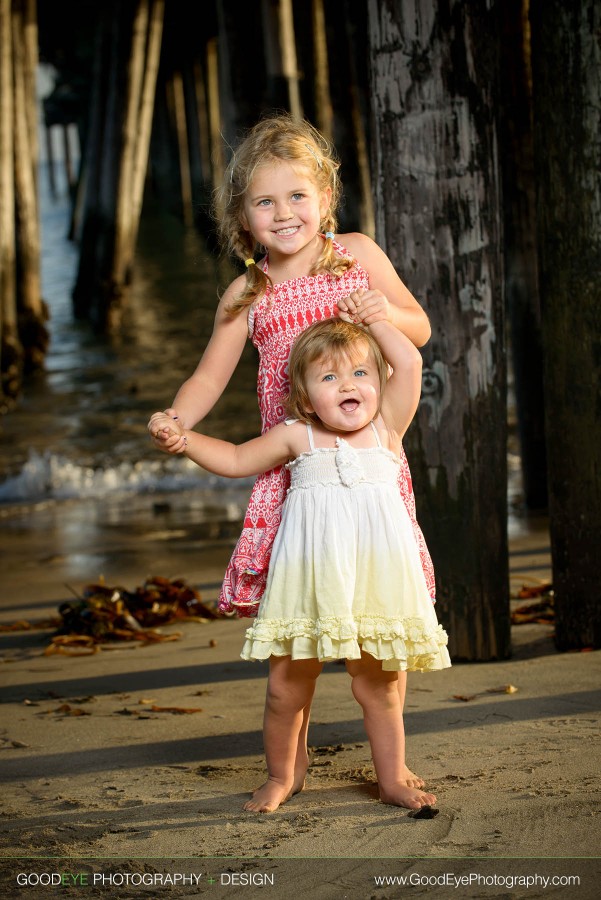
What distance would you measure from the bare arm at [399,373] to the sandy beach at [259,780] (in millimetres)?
907

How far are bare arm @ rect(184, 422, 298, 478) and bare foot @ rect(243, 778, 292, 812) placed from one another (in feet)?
→ 2.47

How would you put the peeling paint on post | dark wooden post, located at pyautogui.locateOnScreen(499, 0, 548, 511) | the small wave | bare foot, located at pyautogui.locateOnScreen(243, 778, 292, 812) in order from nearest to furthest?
bare foot, located at pyautogui.locateOnScreen(243, 778, 292, 812), the peeling paint on post, dark wooden post, located at pyautogui.locateOnScreen(499, 0, 548, 511), the small wave

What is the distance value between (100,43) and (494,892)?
633 inches

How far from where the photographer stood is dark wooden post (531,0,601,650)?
13.0 ft

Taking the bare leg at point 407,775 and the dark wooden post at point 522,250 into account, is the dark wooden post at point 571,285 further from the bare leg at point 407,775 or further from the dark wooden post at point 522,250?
the dark wooden post at point 522,250

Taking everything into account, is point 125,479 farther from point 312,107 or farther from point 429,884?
point 429,884

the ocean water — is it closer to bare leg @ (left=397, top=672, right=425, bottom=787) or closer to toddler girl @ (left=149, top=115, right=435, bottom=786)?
toddler girl @ (left=149, top=115, right=435, bottom=786)

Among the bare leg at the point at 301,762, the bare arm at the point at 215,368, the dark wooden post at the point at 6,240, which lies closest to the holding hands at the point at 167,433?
the bare arm at the point at 215,368

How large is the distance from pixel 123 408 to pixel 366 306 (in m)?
8.95

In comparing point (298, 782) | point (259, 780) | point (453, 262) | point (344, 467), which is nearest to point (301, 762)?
point (298, 782)

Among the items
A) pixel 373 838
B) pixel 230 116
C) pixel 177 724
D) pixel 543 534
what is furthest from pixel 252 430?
pixel 373 838

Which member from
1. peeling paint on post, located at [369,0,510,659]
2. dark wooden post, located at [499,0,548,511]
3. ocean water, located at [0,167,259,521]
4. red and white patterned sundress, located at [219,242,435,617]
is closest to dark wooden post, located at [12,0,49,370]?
ocean water, located at [0,167,259,521]

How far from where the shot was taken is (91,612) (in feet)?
15.7

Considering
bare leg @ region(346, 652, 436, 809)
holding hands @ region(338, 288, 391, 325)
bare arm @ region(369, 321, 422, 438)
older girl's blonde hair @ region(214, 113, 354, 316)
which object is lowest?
bare leg @ region(346, 652, 436, 809)
